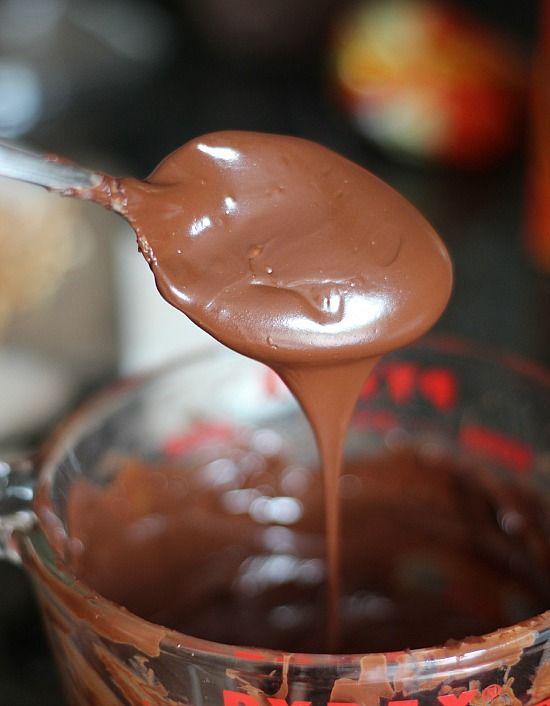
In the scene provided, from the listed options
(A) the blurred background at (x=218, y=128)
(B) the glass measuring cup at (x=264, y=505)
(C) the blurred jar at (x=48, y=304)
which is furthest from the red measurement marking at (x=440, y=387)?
(C) the blurred jar at (x=48, y=304)

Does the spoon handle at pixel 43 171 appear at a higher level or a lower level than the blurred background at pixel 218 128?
higher

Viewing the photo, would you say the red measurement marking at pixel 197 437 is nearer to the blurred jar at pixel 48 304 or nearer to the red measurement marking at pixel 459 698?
the blurred jar at pixel 48 304

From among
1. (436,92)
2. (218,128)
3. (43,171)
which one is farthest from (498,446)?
(218,128)

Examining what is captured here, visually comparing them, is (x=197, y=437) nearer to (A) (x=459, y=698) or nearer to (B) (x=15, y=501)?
(B) (x=15, y=501)

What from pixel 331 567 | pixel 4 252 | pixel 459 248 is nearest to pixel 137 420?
pixel 331 567

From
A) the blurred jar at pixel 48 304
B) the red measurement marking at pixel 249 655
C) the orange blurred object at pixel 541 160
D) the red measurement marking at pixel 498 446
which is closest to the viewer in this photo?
the red measurement marking at pixel 249 655

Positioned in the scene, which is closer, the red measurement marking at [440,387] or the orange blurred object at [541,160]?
the red measurement marking at [440,387]
